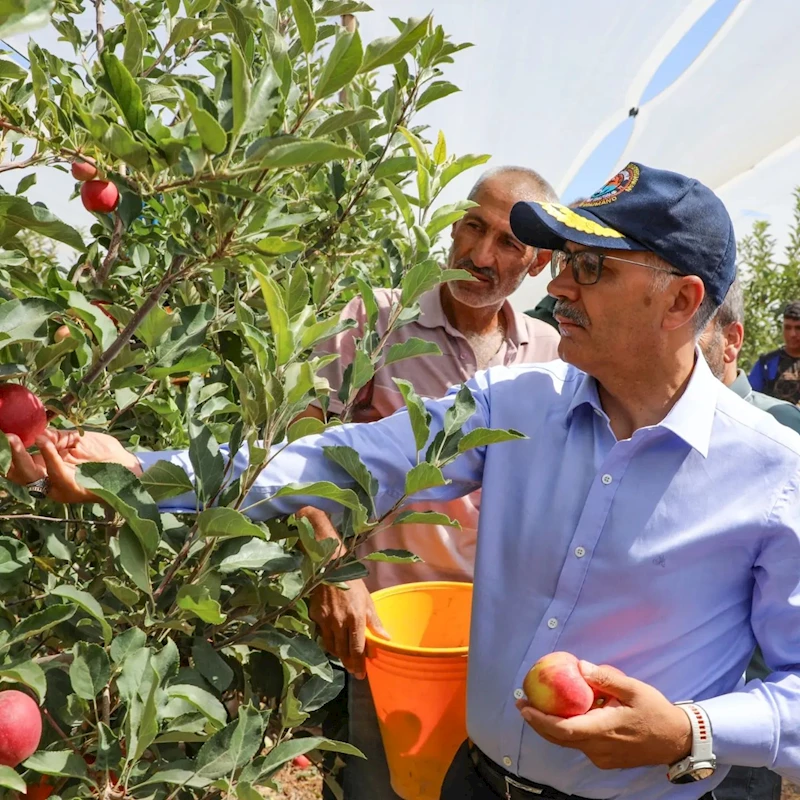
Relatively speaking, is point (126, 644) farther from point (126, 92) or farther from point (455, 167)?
point (455, 167)

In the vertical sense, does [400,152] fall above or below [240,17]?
below

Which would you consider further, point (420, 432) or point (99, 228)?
point (99, 228)

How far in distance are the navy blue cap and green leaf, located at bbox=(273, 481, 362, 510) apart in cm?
64

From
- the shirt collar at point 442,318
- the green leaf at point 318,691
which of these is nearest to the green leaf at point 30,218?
the green leaf at point 318,691

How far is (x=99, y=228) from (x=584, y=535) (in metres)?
1.01

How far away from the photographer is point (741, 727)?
4.52 feet

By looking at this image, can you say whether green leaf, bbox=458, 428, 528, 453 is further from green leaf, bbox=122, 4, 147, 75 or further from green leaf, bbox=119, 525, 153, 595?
green leaf, bbox=122, 4, 147, 75

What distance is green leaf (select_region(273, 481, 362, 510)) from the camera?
3.53ft

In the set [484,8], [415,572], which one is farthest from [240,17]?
[484,8]

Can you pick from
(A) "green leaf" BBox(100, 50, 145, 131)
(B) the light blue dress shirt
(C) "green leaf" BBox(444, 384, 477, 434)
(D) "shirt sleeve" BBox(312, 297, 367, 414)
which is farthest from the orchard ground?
(A) "green leaf" BBox(100, 50, 145, 131)

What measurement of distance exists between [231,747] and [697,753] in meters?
0.74

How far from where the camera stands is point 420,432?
129 centimetres

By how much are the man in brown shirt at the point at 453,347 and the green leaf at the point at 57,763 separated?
108cm

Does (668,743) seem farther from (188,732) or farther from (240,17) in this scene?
(240,17)
